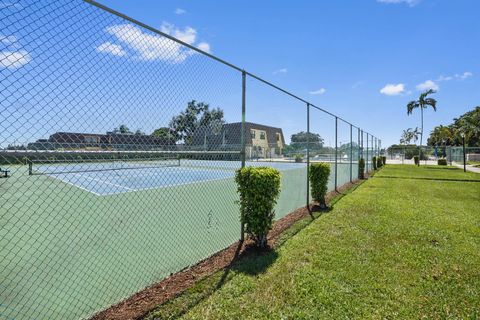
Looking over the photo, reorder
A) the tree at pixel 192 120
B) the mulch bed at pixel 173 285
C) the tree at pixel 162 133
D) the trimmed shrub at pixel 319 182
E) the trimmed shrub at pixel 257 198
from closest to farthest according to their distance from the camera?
the mulch bed at pixel 173 285 → the tree at pixel 162 133 → the tree at pixel 192 120 → the trimmed shrub at pixel 257 198 → the trimmed shrub at pixel 319 182

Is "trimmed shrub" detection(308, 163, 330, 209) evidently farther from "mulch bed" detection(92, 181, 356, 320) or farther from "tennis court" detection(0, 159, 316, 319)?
"mulch bed" detection(92, 181, 356, 320)

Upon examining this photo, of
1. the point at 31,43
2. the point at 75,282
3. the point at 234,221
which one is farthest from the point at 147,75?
the point at 234,221

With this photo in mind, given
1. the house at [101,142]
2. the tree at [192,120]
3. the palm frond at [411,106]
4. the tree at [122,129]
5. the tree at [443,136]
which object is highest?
the palm frond at [411,106]

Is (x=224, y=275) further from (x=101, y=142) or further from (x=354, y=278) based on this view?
(x=101, y=142)

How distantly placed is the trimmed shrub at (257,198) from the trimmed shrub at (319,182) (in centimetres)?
364

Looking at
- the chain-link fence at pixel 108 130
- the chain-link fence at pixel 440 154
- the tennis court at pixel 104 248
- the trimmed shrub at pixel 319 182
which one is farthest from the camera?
the chain-link fence at pixel 440 154

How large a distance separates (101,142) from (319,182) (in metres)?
6.24

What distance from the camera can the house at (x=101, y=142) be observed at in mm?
2453

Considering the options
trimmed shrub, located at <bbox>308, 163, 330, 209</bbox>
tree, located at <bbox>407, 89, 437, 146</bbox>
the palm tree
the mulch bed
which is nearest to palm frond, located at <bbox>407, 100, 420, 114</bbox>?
tree, located at <bbox>407, 89, 437, 146</bbox>

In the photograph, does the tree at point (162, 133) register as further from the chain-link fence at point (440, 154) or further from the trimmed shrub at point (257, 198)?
the chain-link fence at point (440, 154)

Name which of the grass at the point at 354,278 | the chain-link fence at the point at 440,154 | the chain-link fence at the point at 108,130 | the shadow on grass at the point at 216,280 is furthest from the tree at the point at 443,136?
the shadow on grass at the point at 216,280

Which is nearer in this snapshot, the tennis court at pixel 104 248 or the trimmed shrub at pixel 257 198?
the tennis court at pixel 104 248

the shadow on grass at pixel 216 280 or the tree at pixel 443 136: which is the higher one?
the tree at pixel 443 136

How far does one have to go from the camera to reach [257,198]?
4496 millimetres
